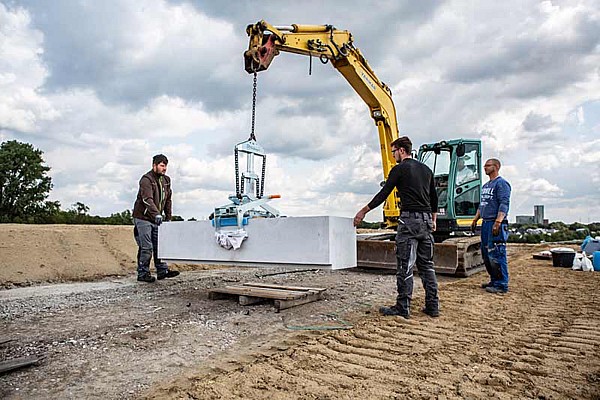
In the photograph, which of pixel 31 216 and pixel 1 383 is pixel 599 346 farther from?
pixel 31 216

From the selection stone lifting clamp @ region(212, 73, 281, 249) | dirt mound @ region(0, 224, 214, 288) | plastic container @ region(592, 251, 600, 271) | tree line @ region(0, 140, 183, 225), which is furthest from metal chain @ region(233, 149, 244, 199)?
tree line @ region(0, 140, 183, 225)

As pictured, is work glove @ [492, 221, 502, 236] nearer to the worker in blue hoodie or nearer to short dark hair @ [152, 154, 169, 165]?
the worker in blue hoodie

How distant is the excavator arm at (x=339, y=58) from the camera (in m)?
6.49

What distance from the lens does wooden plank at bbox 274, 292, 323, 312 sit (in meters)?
4.71

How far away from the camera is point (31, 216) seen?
19453mm

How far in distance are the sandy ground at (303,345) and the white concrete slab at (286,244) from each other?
22.1 inches

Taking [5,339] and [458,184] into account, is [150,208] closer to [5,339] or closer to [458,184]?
[5,339]

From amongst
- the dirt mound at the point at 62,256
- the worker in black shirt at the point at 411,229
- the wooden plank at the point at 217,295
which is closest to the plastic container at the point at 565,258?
the worker in black shirt at the point at 411,229

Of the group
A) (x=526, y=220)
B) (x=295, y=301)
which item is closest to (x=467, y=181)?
(x=295, y=301)

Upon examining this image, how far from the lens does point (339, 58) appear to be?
26.1 ft

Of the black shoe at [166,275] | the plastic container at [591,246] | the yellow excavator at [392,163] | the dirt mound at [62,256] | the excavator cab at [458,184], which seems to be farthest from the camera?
the plastic container at [591,246]

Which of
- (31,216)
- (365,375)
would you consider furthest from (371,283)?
(31,216)

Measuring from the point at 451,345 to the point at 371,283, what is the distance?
3491 millimetres

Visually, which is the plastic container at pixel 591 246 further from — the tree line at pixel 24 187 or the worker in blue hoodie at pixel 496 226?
the tree line at pixel 24 187
